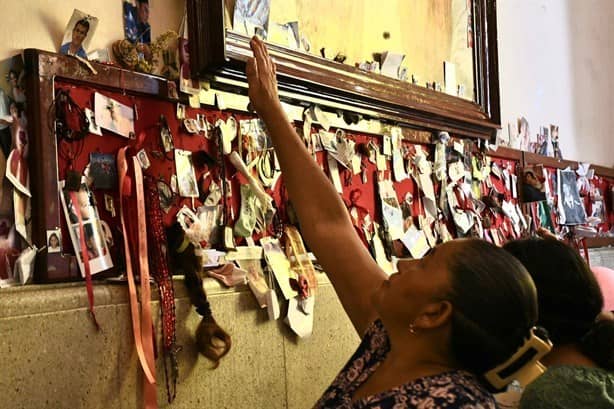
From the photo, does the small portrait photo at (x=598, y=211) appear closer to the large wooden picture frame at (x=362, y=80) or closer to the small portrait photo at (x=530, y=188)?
the small portrait photo at (x=530, y=188)

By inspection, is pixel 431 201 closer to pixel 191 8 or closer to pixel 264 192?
pixel 264 192

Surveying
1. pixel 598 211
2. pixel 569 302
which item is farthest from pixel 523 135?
pixel 569 302

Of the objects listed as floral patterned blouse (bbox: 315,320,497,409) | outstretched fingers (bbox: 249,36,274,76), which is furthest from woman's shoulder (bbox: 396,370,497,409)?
outstretched fingers (bbox: 249,36,274,76)

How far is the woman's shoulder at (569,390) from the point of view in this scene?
0.81m

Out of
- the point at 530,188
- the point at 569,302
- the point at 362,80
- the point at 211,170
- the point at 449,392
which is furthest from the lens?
the point at 530,188

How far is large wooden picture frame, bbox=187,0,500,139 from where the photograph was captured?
3.25ft

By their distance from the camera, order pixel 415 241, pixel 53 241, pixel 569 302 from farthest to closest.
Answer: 1. pixel 415 241
2. pixel 569 302
3. pixel 53 241

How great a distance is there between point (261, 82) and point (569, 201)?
1632 millimetres

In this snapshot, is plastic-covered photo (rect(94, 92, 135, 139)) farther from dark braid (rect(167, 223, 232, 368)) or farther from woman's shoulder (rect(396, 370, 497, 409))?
woman's shoulder (rect(396, 370, 497, 409))

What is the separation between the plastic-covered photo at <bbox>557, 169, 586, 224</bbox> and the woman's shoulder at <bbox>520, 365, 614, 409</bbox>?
55.4 inches

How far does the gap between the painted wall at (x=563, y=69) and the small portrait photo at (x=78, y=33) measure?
1419mm

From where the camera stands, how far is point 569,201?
2219 mm

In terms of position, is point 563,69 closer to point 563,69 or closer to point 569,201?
point 563,69

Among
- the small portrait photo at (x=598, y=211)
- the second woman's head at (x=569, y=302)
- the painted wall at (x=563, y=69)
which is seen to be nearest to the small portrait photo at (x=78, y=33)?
the second woman's head at (x=569, y=302)
